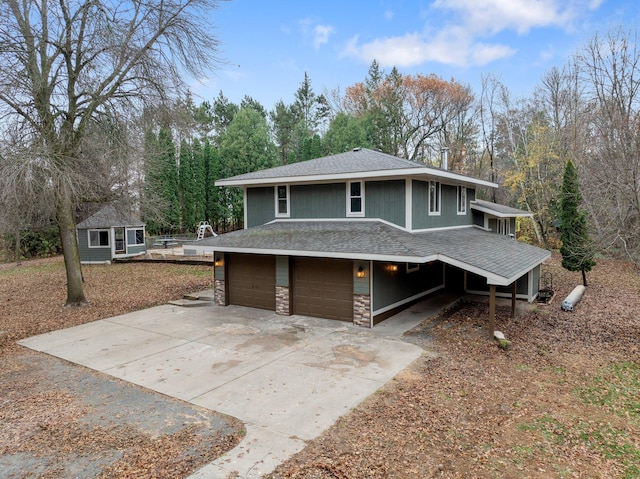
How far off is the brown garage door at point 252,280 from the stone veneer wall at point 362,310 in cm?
302

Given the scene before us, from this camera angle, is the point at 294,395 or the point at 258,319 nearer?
the point at 294,395

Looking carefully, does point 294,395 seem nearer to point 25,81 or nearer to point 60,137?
point 60,137

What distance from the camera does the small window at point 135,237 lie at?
83.4ft

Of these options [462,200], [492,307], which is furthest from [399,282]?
[462,200]

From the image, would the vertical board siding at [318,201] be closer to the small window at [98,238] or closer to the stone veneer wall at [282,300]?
the stone veneer wall at [282,300]

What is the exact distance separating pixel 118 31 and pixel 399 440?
1317cm


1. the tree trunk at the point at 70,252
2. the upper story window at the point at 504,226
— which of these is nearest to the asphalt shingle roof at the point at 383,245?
the tree trunk at the point at 70,252

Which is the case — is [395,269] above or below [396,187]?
below

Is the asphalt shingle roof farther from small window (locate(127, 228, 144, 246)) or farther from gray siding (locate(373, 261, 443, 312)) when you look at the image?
small window (locate(127, 228, 144, 246))

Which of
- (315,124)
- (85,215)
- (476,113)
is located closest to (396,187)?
(85,215)

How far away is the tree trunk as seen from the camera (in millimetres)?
12188

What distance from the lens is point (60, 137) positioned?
37.1 ft

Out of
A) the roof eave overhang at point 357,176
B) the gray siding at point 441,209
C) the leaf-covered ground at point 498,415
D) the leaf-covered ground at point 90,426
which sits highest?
the roof eave overhang at point 357,176

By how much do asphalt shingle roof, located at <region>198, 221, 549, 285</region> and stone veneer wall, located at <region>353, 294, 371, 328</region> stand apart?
143cm
